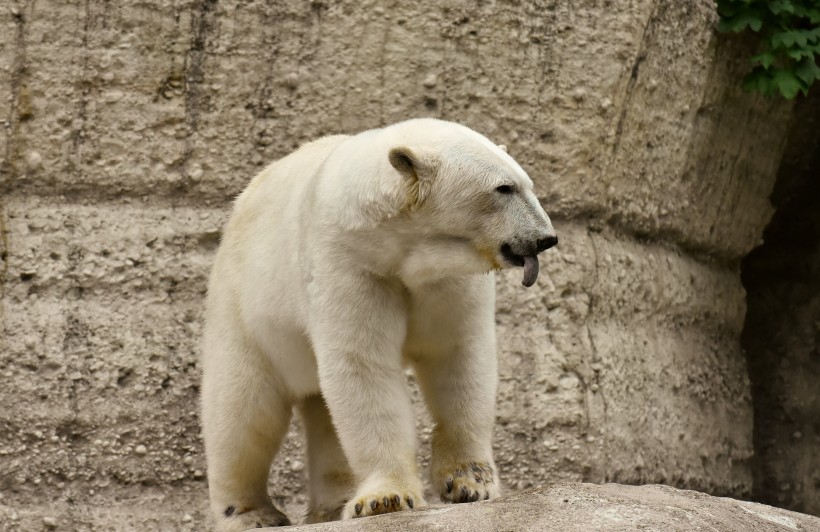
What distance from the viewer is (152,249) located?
6020mm

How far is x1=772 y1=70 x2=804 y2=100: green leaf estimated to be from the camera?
6.41m

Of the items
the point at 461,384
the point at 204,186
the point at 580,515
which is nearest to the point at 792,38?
the point at 204,186

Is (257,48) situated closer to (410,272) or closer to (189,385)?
(189,385)

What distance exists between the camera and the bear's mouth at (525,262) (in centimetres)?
377

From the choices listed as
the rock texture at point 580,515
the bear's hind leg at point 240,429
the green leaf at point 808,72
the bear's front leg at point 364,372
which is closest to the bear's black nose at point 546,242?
the bear's front leg at point 364,372

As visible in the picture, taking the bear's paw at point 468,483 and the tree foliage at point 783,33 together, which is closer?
the bear's paw at point 468,483

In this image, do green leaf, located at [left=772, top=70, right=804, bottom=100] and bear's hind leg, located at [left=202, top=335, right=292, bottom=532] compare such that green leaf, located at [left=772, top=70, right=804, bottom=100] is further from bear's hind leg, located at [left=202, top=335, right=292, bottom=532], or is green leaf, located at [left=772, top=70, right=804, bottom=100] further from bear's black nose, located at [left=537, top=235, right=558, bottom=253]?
bear's hind leg, located at [left=202, top=335, right=292, bottom=532]

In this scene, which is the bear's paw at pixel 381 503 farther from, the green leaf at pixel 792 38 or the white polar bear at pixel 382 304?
the green leaf at pixel 792 38

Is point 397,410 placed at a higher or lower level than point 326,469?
higher

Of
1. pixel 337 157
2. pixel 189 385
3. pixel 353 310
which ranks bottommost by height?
pixel 189 385

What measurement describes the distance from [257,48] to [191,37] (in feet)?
1.01

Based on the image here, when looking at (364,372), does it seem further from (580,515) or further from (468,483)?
(580,515)

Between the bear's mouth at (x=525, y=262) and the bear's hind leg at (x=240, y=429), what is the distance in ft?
3.76

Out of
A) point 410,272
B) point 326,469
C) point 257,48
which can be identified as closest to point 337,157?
point 410,272
